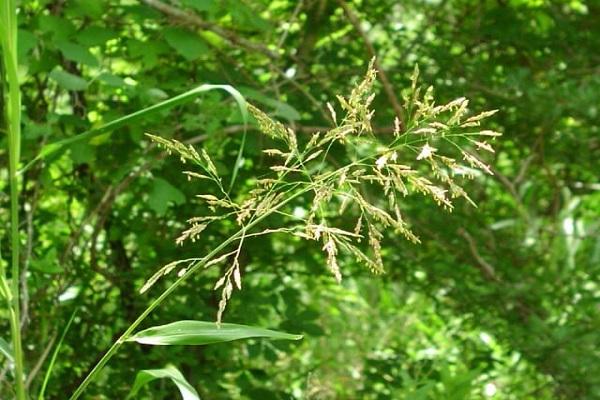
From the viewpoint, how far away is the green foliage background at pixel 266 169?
8.80ft

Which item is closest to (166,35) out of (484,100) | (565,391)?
(484,100)

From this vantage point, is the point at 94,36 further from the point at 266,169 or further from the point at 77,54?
the point at 266,169

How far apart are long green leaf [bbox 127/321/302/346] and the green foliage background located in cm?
115

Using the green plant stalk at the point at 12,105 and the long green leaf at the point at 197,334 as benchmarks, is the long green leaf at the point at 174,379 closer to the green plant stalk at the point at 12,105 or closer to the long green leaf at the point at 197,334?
the long green leaf at the point at 197,334

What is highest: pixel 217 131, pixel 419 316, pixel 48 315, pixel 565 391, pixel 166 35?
pixel 166 35

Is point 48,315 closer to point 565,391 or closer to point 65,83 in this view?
point 65,83

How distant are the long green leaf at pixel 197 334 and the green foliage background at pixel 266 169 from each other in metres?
1.15

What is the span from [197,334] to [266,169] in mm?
1745

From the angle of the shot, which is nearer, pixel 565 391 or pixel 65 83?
pixel 65 83

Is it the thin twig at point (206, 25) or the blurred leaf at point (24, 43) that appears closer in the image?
the blurred leaf at point (24, 43)

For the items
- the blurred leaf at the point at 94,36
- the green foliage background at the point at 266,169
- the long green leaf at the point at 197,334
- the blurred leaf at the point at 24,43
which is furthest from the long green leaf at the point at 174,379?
the blurred leaf at the point at 94,36

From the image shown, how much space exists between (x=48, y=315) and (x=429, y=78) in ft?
3.82

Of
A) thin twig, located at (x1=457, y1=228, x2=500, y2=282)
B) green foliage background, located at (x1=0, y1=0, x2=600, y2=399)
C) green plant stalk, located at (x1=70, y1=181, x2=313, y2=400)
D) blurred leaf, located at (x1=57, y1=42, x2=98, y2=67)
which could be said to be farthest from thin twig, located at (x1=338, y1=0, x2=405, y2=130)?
green plant stalk, located at (x1=70, y1=181, x2=313, y2=400)

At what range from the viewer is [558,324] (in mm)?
2871
